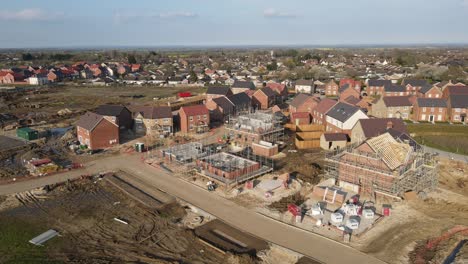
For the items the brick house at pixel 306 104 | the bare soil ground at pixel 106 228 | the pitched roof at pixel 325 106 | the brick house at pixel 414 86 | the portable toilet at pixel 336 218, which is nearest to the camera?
the bare soil ground at pixel 106 228

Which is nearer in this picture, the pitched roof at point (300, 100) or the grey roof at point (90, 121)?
the grey roof at point (90, 121)

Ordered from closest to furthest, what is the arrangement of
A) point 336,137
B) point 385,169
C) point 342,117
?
point 385,169, point 336,137, point 342,117

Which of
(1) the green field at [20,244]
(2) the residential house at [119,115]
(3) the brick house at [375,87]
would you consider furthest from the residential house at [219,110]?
(3) the brick house at [375,87]

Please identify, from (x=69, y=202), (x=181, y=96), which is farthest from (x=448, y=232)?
(x=181, y=96)

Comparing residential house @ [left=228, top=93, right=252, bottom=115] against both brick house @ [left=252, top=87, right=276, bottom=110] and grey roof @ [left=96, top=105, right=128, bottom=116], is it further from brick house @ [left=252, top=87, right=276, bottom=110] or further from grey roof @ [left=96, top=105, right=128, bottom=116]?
grey roof @ [left=96, top=105, right=128, bottom=116]

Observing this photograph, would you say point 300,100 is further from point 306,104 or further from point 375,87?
point 375,87

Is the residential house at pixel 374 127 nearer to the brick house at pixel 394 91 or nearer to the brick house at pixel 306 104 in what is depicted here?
the brick house at pixel 306 104

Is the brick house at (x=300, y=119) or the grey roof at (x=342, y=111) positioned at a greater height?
the grey roof at (x=342, y=111)

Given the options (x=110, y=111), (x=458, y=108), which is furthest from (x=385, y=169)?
(x=110, y=111)
